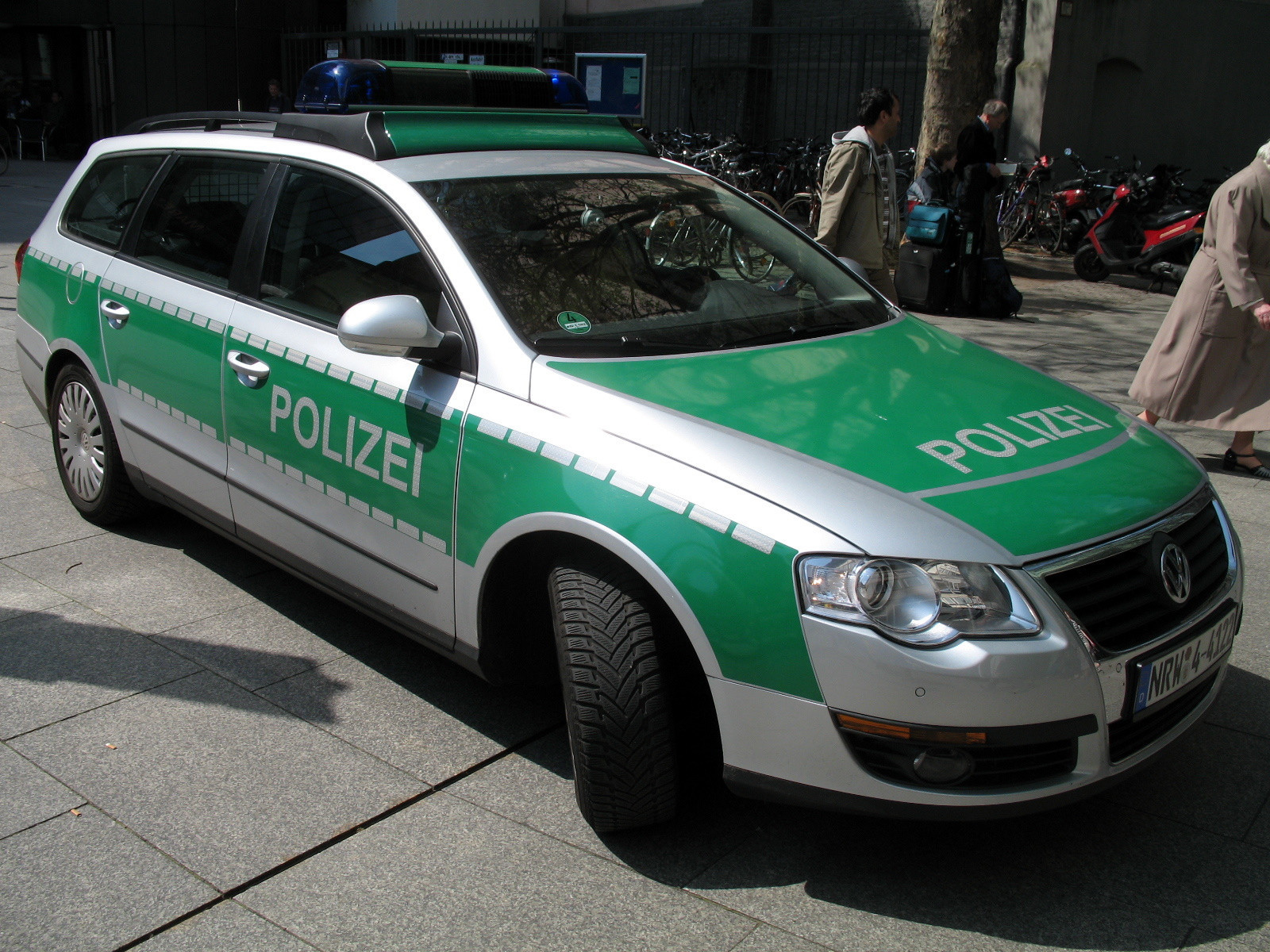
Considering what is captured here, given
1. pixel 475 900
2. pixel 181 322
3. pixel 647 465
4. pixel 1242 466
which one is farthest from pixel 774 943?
pixel 1242 466

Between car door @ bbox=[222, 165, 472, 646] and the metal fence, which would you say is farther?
the metal fence

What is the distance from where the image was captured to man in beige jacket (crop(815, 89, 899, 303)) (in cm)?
636

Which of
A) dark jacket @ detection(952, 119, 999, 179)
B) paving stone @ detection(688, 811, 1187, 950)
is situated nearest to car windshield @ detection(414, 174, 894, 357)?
paving stone @ detection(688, 811, 1187, 950)

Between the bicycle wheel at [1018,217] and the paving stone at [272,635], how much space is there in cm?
1231

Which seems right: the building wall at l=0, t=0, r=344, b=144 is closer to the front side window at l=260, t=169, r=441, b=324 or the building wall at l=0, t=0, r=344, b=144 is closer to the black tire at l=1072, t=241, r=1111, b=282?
the black tire at l=1072, t=241, r=1111, b=282

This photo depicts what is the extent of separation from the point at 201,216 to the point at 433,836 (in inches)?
94.6

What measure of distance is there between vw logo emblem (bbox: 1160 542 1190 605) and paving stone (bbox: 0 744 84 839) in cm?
270

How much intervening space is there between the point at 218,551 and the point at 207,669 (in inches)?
43.5

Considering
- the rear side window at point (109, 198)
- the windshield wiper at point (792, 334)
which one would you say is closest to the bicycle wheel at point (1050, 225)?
the windshield wiper at point (792, 334)

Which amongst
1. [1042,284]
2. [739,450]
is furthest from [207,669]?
[1042,284]

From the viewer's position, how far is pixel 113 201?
4.57 metres

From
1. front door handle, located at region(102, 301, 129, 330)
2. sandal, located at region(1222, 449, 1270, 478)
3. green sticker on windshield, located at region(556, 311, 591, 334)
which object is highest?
green sticker on windshield, located at region(556, 311, 591, 334)

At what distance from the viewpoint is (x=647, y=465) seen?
270 centimetres

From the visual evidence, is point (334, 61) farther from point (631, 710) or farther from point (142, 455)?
point (631, 710)
